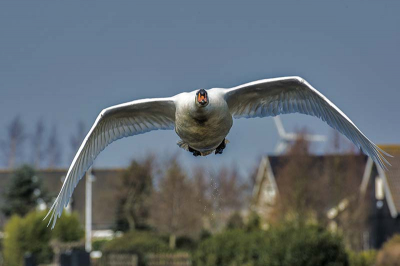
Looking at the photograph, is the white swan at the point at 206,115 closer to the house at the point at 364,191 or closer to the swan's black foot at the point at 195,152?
the swan's black foot at the point at 195,152

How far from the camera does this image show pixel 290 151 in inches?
1743

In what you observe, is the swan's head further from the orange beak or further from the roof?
the roof

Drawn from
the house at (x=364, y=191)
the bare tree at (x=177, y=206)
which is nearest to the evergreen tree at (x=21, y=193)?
the bare tree at (x=177, y=206)

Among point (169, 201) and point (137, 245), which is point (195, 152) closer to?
point (137, 245)

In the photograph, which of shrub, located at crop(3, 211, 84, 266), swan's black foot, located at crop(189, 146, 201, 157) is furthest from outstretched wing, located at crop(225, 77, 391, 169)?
shrub, located at crop(3, 211, 84, 266)

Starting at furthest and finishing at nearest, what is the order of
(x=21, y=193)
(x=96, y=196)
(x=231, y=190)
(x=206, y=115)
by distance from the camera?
1. (x=96, y=196)
2. (x=231, y=190)
3. (x=21, y=193)
4. (x=206, y=115)

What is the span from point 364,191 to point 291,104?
30.3 m

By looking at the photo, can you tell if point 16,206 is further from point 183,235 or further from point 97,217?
point 97,217

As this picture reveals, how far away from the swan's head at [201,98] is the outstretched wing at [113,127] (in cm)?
136

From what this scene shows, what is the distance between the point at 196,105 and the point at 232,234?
17178mm

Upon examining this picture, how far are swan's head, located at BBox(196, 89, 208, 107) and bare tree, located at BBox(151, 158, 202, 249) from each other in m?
34.1

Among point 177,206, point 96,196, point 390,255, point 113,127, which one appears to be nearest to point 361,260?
point 390,255

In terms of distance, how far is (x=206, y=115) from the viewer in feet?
31.9

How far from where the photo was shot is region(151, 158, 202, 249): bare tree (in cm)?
4419
